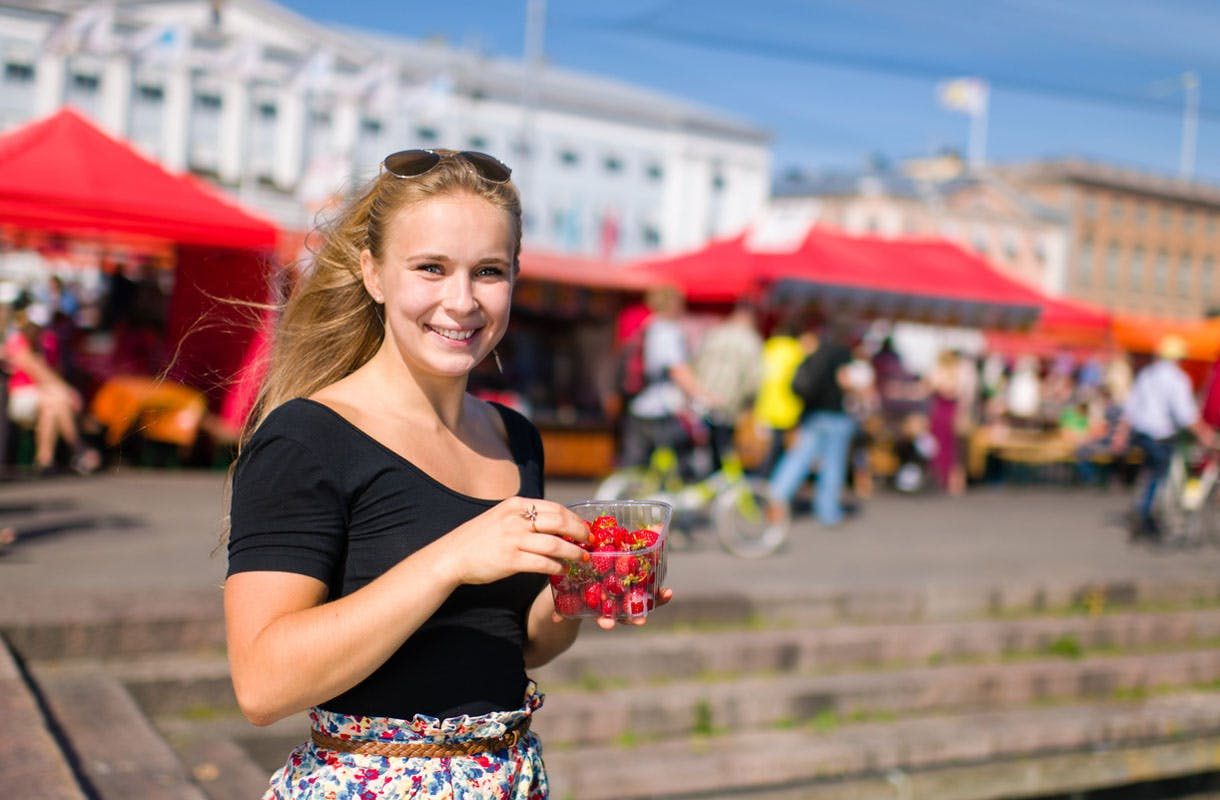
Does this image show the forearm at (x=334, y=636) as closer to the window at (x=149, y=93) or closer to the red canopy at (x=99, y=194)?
the red canopy at (x=99, y=194)

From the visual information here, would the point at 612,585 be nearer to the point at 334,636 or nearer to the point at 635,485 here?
the point at 334,636

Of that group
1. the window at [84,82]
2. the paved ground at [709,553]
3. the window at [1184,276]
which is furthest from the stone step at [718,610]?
the window at [1184,276]

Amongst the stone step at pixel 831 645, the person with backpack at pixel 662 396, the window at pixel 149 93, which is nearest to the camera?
the stone step at pixel 831 645

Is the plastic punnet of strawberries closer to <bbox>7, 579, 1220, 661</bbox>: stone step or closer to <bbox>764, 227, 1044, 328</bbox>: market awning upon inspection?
<bbox>7, 579, 1220, 661</bbox>: stone step

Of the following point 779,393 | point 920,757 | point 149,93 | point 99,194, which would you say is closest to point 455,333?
point 920,757

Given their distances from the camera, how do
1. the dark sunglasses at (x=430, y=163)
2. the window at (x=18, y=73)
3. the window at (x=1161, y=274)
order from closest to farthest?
1. the dark sunglasses at (x=430, y=163)
2. the window at (x=18, y=73)
3. the window at (x=1161, y=274)

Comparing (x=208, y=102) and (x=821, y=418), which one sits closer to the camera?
(x=821, y=418)

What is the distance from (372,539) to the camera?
1.82 meters

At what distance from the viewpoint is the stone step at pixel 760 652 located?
5480 mm

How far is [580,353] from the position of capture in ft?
51.1

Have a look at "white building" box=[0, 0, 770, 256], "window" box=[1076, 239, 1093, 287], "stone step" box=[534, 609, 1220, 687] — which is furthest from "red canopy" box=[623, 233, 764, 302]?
"window" box=[1076, 239, 1093, 287]

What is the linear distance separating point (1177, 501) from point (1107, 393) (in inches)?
431

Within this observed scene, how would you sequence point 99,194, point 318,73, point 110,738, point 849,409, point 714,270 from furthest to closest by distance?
1. point 318,73
2. point 849,409
3. point 714,270
4. point 99,194
5. point 110,738

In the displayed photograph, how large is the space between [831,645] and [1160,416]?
622 cm
